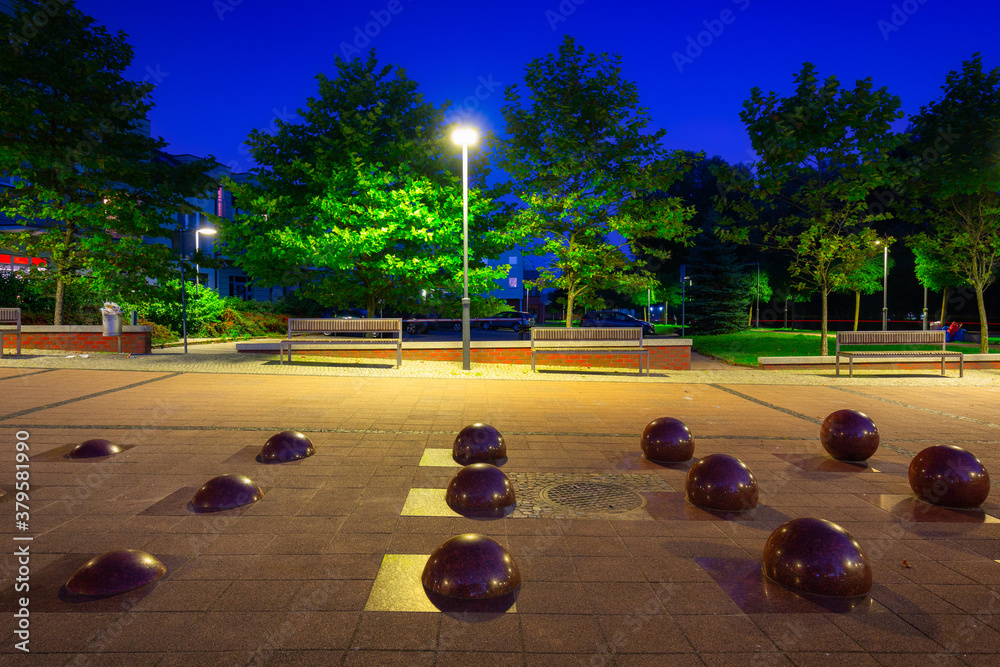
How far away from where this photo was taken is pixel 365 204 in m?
14.8

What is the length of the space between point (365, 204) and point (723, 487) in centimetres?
1269

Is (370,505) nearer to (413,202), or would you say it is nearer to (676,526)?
(676,526)

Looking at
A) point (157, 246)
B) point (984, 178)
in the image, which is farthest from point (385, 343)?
point (984, 178)

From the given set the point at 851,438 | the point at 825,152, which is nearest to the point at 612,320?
the point at 825,152

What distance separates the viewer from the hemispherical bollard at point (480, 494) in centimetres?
407

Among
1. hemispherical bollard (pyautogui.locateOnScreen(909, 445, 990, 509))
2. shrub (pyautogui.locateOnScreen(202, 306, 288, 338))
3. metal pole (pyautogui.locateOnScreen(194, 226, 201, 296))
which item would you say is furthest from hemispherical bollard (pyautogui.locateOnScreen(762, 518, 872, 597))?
shrub (pyautogui.locateOnScreen(202, 306, 288, 338))

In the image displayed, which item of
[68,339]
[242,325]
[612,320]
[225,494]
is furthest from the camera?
[612,320]

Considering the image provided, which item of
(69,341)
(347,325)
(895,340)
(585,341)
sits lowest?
(69,341)

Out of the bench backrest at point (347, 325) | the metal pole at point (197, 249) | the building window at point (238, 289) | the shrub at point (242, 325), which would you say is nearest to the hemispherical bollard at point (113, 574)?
the bench backrest at point (347, 325)

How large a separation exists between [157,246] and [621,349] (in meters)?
13.0

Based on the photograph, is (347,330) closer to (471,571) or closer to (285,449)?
(285,449)

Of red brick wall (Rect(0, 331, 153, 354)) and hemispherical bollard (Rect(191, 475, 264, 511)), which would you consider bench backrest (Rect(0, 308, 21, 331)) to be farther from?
hemispherical bollard (Rect(191, 475, 264, 511))

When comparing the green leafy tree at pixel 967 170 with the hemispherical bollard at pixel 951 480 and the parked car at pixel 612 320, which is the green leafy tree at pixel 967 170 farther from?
the parked car at pixel 612 320

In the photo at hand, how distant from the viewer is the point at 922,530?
3793mm
